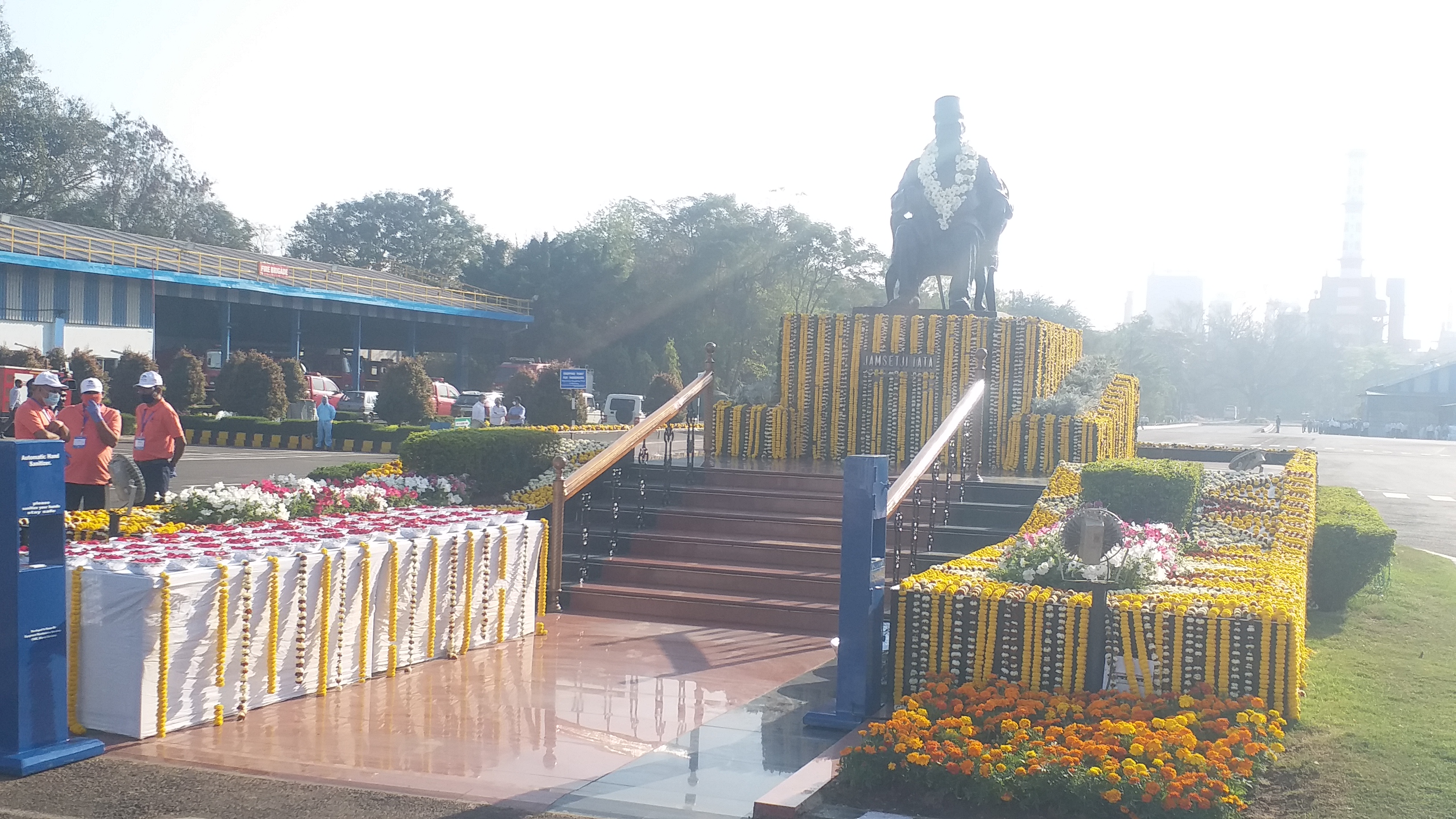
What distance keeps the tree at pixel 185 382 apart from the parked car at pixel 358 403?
4456mm

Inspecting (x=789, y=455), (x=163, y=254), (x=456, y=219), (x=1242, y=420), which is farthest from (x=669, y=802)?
(x=1242, y=420)

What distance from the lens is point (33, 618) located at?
544cm

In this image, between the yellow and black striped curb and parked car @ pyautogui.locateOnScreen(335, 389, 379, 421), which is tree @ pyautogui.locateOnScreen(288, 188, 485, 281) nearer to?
parked car @ pyautogui.locateOnScreen(335, 389, 379, 421)

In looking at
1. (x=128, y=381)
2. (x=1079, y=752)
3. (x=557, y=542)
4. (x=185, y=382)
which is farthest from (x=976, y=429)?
(x=128, y=381)

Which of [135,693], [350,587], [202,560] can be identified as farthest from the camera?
[350,587]

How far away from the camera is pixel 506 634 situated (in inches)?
337

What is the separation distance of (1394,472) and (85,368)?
3296 cm

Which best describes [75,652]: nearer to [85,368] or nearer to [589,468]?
[589,468]

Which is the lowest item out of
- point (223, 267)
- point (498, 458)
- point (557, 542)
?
point (557, 542)

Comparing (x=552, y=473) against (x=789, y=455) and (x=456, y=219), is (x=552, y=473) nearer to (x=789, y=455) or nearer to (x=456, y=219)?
(x=789, y=455)

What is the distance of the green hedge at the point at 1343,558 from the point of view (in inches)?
391

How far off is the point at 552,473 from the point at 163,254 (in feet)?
113

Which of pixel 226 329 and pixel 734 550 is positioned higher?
pixel 226 329

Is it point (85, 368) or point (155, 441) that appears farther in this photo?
point (85, 368)
